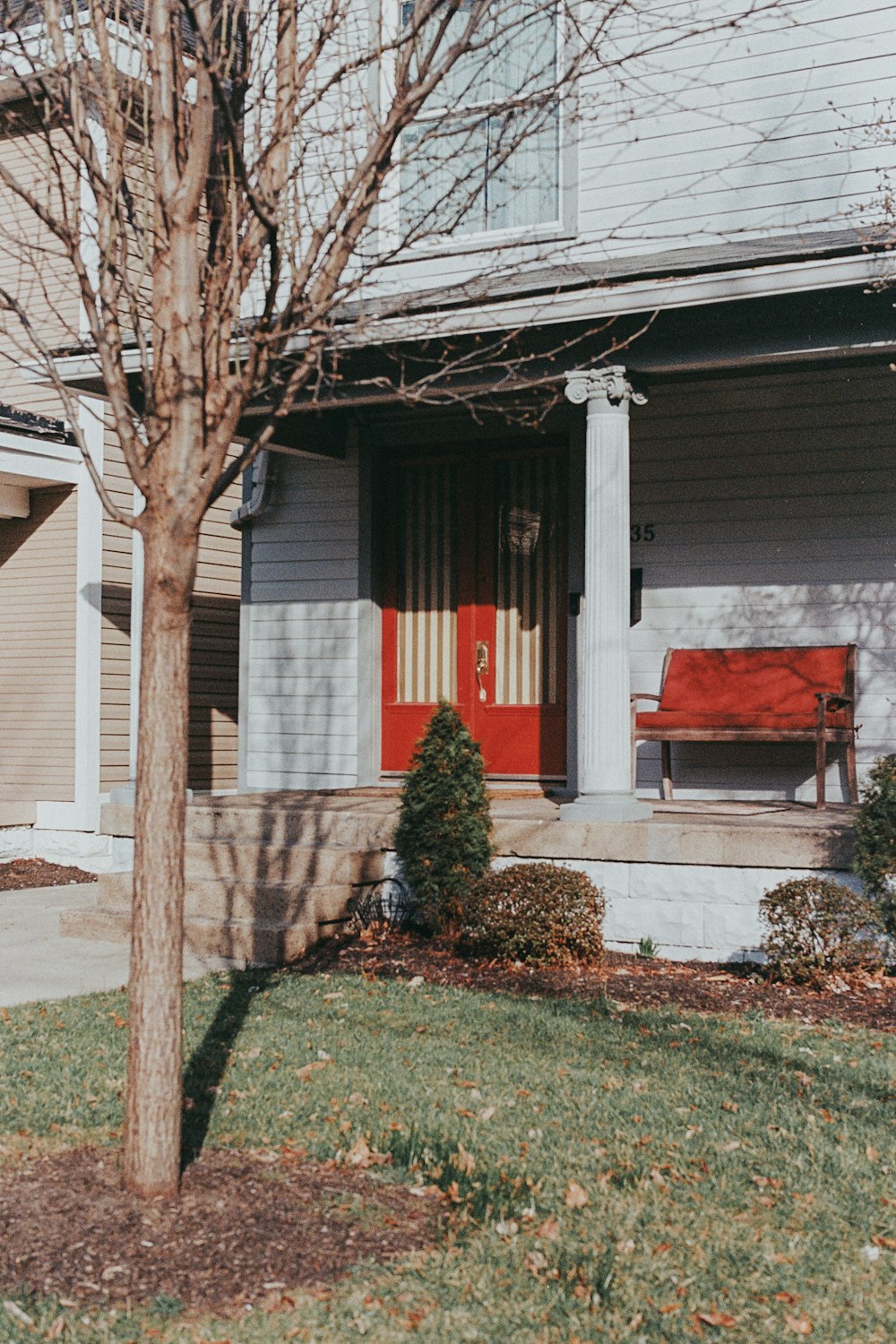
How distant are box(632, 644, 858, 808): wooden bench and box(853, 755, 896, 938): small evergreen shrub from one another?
1.28 metres

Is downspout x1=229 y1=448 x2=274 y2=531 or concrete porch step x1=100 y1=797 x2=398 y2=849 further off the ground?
downspout x1=229 y1=448 x2=274 y2=531

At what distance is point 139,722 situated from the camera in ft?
12.6

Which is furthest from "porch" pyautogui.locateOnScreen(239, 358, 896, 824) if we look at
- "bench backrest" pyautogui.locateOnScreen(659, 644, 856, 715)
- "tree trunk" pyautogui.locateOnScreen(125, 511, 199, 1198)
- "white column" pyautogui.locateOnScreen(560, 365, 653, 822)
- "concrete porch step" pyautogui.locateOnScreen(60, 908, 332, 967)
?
"tree trunk" pyautogui.locateOnScreen(125, 511, 199, 1198)

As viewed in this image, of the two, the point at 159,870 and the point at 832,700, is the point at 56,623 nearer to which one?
the point at 832,700

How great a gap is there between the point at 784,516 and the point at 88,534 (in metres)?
6.26

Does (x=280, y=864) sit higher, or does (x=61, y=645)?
(x=61, y=645)

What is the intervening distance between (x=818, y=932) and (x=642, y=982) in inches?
34.6

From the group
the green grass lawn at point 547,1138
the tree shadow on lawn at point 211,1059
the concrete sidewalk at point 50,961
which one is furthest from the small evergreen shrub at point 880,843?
the concrete sidewalk at point 50,961

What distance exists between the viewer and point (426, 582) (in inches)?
408

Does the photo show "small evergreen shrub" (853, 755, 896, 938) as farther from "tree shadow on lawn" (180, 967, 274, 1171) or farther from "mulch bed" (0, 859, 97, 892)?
"mulch bed" (0, 859, 97, 892)

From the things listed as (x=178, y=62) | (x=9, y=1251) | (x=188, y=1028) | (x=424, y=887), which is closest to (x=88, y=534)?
(x=424, y=887)

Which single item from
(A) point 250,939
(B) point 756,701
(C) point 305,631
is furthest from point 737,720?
(C) point 305,631

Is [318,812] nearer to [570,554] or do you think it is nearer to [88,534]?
[570,554]

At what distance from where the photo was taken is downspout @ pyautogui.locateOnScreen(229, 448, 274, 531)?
10.6m
